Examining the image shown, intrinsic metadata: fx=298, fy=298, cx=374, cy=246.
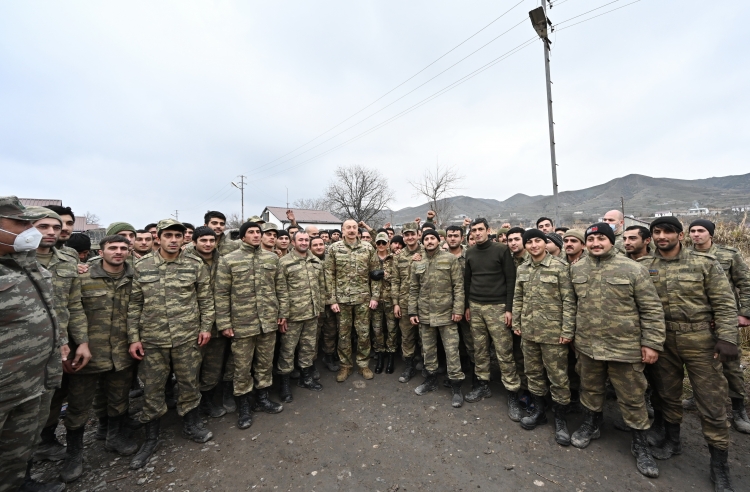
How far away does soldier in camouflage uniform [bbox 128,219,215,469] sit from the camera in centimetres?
321

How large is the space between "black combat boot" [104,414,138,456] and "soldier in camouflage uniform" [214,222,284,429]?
109 cm

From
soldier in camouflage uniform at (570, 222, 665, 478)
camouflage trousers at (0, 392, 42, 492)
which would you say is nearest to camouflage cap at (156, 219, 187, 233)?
camouflage trousers at (0, 392, 42, 492)

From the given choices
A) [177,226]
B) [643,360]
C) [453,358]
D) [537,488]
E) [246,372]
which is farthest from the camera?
[453,358]

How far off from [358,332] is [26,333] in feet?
12.3

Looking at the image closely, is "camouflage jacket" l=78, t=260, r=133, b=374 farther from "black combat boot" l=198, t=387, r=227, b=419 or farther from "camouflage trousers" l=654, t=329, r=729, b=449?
"camouflage trousers" l=654, t=329, r=729, b=449

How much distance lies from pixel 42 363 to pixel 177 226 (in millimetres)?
1663

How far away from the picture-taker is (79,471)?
115 inches

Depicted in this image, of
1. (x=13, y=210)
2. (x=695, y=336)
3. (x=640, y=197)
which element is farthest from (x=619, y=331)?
(x=640, y=197)

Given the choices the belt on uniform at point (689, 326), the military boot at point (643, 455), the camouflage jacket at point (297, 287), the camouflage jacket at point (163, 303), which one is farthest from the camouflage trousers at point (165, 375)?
the belt on uniform at point (689, 326)

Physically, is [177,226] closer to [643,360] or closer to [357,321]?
[357,321]

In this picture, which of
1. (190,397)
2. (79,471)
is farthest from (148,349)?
(79,471)

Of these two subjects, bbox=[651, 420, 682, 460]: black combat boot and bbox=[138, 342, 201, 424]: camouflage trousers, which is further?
bbox=[138, 342, 201, 424]: camouflage trousers

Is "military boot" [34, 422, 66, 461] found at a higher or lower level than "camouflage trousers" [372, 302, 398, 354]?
lower

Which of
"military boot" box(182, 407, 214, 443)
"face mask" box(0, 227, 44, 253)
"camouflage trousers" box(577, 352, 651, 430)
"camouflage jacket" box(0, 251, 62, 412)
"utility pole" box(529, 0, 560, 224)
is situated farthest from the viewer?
"utility pole" box(529, 0, 560, 224)
